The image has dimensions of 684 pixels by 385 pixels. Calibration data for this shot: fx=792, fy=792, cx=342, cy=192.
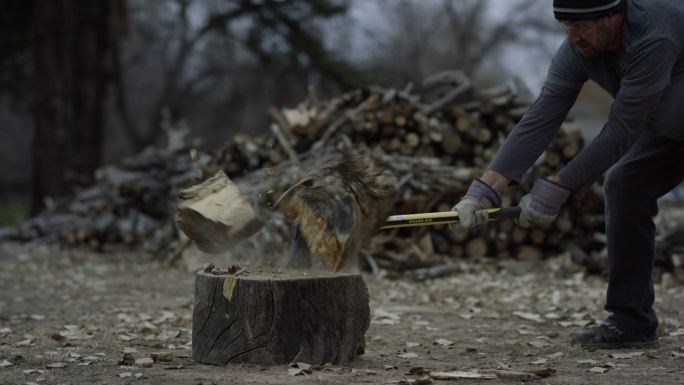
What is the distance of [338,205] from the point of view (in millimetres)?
3744

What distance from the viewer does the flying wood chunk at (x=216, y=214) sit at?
12.2 ft

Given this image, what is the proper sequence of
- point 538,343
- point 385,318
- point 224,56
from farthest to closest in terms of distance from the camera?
point 224,56 → point 385,318 → point 538,343

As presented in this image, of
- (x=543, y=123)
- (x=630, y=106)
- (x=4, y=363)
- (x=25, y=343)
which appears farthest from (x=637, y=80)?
(x=25, y=343)

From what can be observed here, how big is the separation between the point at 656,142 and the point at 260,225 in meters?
2.00

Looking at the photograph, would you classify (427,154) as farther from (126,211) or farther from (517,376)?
(517,376)

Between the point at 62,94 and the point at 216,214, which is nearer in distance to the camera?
the point at 216,214

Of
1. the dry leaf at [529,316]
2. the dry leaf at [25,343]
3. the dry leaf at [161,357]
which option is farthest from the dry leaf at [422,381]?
the dry leaf at [25,343]

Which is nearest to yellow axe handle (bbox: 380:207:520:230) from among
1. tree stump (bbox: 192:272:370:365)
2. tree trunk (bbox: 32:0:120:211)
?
tree stump (bbox: 192:272:370:365)

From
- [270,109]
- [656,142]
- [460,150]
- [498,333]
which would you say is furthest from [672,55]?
[270,109]

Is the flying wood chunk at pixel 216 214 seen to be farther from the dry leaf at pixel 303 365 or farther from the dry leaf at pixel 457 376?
the dry leaf at pixel 457 376

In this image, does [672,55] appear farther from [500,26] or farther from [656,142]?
[500,26]

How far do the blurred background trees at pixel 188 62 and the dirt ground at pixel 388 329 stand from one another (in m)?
3.23

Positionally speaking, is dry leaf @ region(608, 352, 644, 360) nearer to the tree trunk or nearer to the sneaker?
the sneaker

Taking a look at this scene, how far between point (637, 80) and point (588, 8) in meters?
0.38
